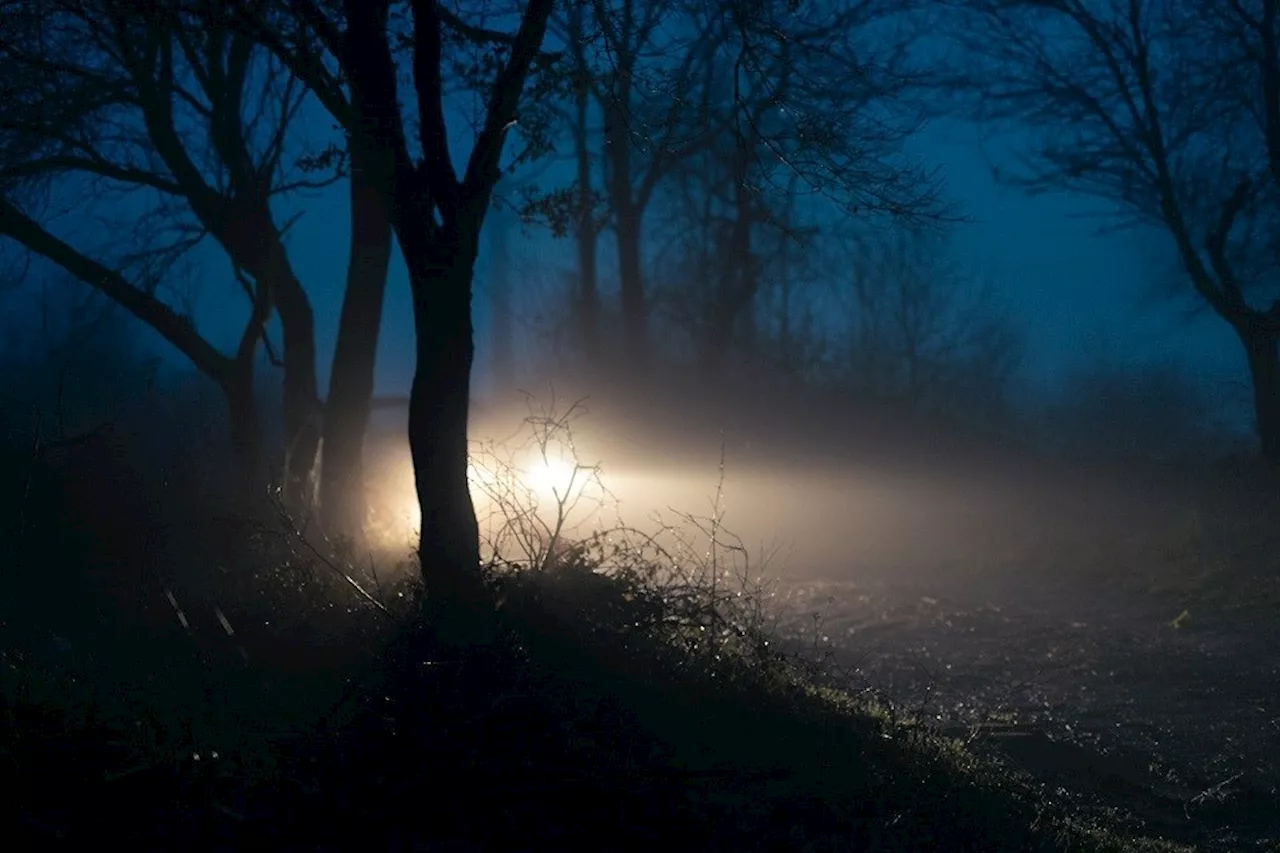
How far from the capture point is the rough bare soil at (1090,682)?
7340mm

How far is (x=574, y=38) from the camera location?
27.2 ft

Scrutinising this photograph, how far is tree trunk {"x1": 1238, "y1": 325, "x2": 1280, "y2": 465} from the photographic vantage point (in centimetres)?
1755

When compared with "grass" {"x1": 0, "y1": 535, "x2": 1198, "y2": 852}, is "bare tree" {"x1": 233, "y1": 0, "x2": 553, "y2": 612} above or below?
above

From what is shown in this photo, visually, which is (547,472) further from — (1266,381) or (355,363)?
(1266,381)

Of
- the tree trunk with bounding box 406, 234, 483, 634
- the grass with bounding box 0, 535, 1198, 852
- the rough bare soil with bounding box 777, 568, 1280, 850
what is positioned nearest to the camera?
the grass with bounding box 0, 535, 1198, 852

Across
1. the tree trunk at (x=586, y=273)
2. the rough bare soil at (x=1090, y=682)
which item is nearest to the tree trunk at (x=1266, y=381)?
the rough bare soil at (x=1090, y=682)

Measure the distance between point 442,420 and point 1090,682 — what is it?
706 centimetres

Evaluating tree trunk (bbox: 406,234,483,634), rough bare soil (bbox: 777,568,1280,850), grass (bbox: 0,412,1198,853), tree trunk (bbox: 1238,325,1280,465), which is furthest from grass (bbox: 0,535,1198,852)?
tree trunk (bbox: 1238,325,1280,465)

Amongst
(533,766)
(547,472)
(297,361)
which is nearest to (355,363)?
(297,361)

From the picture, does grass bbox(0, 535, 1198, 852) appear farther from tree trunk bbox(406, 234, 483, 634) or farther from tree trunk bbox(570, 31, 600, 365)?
tree trunk bbox(570, 31, 600, 365)

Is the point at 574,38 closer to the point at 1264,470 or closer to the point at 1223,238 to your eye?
the point at 1223,238

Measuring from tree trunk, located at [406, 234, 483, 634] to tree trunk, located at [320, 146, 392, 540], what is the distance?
20.5 ft

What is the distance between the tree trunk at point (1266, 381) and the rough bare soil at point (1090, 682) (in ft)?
14.9

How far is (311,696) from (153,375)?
1191 cm
